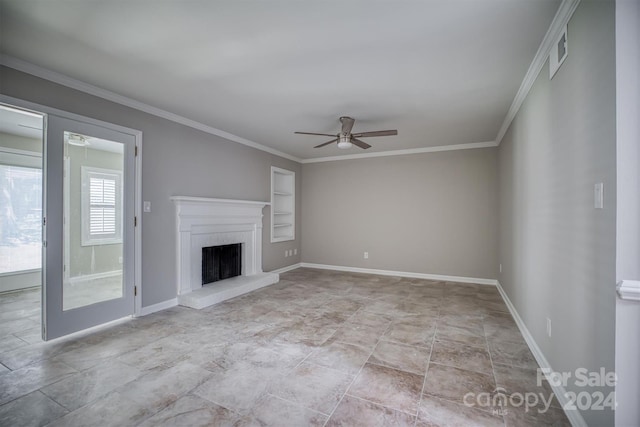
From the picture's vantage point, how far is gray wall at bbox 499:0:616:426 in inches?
54.6

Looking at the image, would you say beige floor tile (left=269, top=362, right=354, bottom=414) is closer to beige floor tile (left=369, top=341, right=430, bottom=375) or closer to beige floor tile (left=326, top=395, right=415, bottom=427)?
beige floor tile (left=326, top=395, right=415, bottom=427)

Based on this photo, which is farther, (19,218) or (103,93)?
(19,218)

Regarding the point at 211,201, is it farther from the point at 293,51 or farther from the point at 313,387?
the point at 313,387

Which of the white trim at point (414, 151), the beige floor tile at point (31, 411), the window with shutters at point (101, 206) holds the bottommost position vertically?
the beige floor tile at point (31, 411)

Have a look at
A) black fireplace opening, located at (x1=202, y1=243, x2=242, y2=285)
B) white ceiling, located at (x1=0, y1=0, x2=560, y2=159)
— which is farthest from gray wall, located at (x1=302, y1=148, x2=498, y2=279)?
black fireplace opening, located at (x1=202, y1=243, x2=242, y2=285)

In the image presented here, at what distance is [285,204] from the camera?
6.73 meters

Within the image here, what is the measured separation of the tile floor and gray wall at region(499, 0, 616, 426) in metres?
0.53

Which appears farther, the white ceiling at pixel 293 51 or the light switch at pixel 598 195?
the white ceiling at pixel 293 51

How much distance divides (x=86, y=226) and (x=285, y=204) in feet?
13.2

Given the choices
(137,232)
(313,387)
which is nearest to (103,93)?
(137,232)

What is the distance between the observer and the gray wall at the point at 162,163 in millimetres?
2830

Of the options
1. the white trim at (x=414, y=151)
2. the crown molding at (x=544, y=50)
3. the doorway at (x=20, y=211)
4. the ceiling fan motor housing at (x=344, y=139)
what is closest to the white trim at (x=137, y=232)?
the doorway at (x=20, y=211)

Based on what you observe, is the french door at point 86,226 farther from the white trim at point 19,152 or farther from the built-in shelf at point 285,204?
the built-in shelf at point 285,204

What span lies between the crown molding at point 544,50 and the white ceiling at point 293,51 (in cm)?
5
